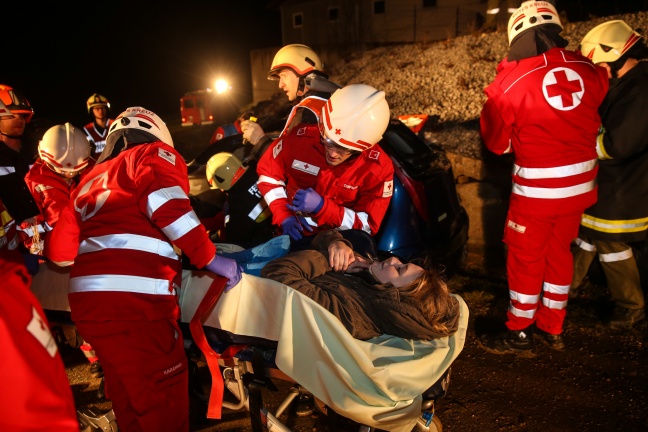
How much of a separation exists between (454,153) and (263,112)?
10718 millimetres

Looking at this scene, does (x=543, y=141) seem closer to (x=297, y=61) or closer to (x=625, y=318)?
(x=625, y=318)

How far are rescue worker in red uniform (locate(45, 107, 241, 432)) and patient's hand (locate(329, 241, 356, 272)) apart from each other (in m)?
0.56

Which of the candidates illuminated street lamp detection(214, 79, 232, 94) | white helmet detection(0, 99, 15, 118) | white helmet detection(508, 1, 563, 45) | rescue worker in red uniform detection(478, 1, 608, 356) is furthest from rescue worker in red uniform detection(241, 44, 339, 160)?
illuminated street lamp detection(214, 79, 232, 94)

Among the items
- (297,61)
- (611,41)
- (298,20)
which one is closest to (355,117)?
(297,61)

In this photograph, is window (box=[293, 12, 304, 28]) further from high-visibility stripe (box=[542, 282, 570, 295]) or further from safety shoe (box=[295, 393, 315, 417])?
safety shoe (box=[295, 393, 315, 417])

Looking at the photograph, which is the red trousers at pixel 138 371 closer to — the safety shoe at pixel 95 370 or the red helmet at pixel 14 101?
the safety shoe at pixel 95 370

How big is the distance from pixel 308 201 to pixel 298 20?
24.5 metres

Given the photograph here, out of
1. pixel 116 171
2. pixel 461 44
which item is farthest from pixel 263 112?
pixel 116 171

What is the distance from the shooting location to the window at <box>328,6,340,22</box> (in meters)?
22.2

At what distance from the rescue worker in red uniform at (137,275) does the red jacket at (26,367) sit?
68 cm

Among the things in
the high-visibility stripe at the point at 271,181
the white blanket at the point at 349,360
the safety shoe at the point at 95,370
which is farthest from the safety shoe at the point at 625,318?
the safety shoe at the point at 95,370

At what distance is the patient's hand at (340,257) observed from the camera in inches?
95.7

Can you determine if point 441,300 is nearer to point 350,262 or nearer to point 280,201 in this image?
point 350,262

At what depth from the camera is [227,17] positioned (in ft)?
151
